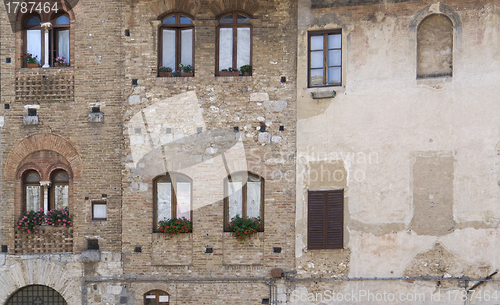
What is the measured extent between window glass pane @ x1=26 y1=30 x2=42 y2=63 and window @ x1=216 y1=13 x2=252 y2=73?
449 centimetres

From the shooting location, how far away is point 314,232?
44.1ft

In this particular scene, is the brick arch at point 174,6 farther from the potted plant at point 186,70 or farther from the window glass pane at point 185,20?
the potted plant at point 186,70

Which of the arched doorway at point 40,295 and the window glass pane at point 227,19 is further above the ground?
the window glass pane at point 227,19

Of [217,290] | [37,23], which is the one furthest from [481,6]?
[37,23]

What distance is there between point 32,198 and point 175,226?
3.79 metres

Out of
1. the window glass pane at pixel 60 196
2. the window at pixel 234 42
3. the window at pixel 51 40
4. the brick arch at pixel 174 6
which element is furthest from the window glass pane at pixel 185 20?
the window glass pane at pixel 60 196

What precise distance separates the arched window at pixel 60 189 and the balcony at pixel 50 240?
63 centimetres

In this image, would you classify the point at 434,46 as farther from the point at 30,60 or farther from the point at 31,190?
the point at 31,190

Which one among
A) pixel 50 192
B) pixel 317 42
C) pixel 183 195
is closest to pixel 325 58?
pixel 317 42

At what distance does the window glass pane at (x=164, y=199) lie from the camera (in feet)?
46.0

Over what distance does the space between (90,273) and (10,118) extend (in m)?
4.31

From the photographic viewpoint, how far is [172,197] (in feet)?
46.1

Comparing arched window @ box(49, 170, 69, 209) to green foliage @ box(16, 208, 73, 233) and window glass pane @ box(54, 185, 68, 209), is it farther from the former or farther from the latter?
green foliage @ box(16, 208, 73, 233)

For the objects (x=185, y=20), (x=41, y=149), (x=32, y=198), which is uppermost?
(x=185, y=20)
